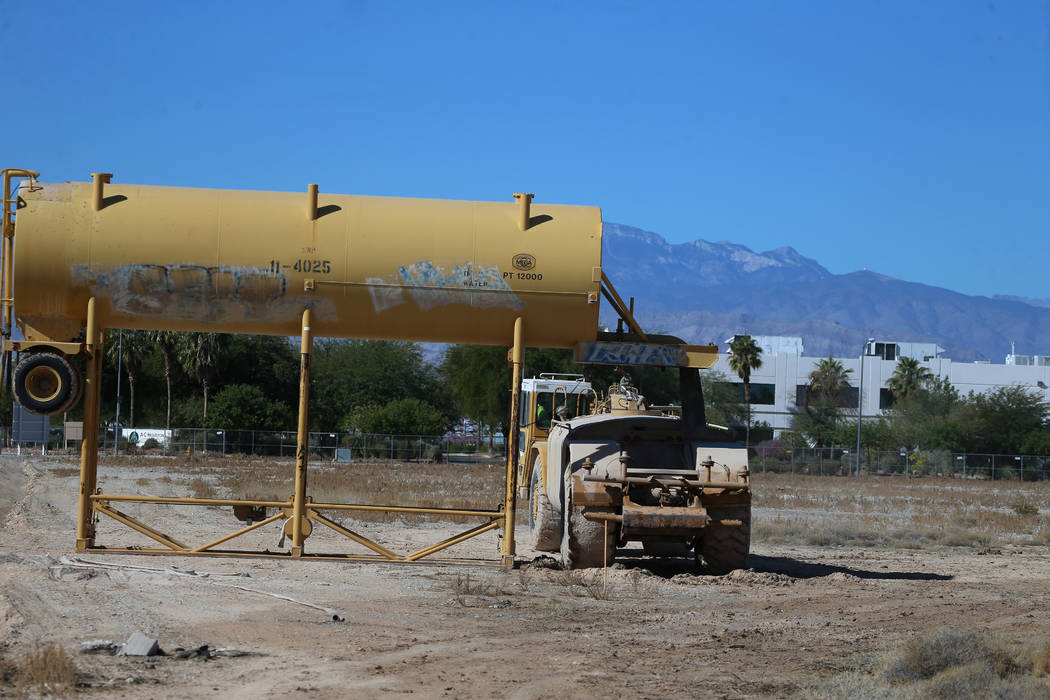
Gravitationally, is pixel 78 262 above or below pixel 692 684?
above

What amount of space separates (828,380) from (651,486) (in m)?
83.5

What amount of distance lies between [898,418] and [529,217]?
232 feet

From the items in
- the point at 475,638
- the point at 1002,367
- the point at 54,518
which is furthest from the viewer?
the point at 1002,367

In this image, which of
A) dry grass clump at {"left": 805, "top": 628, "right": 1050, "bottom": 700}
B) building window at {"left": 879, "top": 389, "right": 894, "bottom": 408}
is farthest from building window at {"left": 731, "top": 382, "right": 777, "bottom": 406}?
dry grass clump at {"left": 805, "top": 628, "right": 1050, "bottom": 700}

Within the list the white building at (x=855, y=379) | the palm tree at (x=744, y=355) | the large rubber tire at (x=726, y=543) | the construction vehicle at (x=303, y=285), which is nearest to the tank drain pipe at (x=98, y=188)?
the construction vehicle at (x=303, y=285)

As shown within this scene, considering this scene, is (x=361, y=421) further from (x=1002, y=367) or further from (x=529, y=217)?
(x=1002, y=367)

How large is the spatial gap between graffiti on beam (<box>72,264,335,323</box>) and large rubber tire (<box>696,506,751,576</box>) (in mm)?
5461

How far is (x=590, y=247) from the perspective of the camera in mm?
14805

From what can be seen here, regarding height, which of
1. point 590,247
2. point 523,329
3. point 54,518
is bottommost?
point 54,518

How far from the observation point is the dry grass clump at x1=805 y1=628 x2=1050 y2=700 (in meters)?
7.91

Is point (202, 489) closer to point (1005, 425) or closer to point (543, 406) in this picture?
point (543, 406)

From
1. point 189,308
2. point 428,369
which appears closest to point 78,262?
point 189,308

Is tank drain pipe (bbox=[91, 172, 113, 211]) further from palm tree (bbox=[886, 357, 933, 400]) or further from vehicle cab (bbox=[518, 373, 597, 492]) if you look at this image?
palm tree (bbox=[886, 357, 933, 400])

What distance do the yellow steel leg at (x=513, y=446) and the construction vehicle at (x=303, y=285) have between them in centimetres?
3
